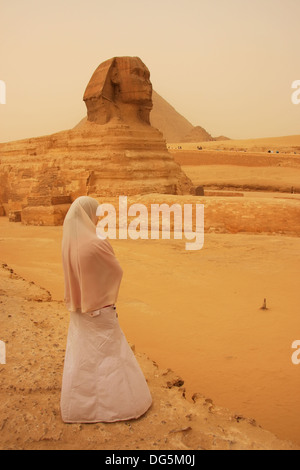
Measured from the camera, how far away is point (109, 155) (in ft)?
38.2

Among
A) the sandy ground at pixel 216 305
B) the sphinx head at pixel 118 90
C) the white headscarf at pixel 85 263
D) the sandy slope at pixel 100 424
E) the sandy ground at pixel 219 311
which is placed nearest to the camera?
the sandy slope at pixel 100 424

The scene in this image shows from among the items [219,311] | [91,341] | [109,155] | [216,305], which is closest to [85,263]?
[91,341]

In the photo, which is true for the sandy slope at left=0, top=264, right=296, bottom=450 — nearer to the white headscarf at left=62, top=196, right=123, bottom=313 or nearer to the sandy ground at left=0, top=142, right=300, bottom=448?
the sandy ground at left=0, top=142, right=300, bottom=448

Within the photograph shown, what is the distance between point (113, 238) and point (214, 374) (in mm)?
6782

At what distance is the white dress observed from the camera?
2.39 meters

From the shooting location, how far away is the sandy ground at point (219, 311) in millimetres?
3328

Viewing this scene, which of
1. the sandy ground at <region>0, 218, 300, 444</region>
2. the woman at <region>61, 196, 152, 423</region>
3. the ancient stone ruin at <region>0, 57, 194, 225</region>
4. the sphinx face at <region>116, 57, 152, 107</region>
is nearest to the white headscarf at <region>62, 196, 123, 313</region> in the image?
the woman at <region>61, 196, 152, 423</region>

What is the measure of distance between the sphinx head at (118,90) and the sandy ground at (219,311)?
202 inches

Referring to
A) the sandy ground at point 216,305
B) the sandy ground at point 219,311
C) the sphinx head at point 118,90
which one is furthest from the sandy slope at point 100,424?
the sphinx head at point 118,90

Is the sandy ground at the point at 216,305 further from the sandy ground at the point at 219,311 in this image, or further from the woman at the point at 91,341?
the woman at the point at 91,341

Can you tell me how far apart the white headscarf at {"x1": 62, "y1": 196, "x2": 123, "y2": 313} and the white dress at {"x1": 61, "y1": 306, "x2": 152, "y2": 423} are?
0.31ft

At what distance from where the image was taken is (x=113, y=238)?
10.1 meters

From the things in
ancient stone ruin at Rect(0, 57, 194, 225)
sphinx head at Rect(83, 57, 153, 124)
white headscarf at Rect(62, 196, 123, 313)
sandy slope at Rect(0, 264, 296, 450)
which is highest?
sphinx head at Rect(83, 57, 153, 124)
